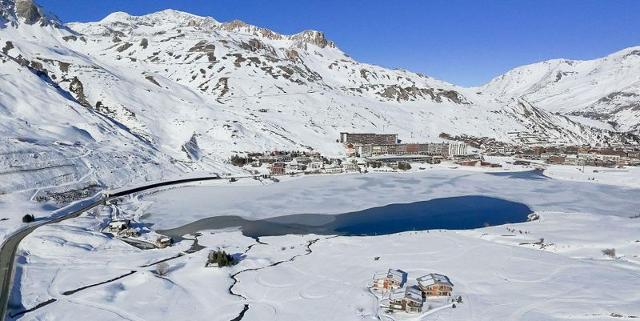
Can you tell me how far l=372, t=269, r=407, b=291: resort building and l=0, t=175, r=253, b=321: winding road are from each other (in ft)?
69.5

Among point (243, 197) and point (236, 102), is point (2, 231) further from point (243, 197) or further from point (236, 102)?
point (236, 102)

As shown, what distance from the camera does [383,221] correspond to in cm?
5538

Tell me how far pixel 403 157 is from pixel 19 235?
319 feet

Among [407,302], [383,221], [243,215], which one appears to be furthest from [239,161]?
[407,302]

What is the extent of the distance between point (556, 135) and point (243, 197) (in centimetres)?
15911

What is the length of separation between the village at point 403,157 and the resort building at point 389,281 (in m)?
59.1

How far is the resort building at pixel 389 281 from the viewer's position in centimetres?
3061

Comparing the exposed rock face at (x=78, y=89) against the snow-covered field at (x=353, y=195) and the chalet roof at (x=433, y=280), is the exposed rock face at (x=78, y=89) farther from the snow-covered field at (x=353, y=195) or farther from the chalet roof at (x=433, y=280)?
the chalet roof at (x=433, y=280)

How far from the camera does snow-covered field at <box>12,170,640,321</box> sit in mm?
27844

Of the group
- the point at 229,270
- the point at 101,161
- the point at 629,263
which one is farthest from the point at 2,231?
the point at 629,263

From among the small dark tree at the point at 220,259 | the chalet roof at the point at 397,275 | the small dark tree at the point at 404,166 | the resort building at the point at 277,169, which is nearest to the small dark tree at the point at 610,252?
the chalet roof at the point at 397,275

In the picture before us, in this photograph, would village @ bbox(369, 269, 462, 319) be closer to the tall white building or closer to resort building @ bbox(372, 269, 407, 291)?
resort building @ bbox(372, 269, 407, 291)

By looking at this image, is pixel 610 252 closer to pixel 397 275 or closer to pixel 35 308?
pixel 397 275

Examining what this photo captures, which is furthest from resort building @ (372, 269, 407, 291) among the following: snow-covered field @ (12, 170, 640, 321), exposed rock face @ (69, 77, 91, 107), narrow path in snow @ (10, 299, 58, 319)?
exposed rock face @ (69, 77, 91, 107)
